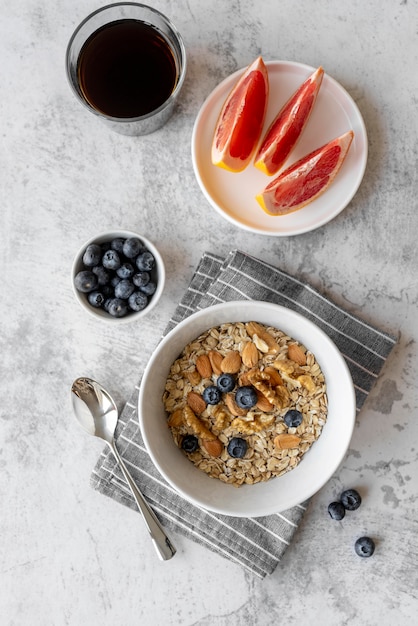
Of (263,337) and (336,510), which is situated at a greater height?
(263,337)

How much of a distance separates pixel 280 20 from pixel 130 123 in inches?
16.8

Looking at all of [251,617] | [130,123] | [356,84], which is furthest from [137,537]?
[356,84]

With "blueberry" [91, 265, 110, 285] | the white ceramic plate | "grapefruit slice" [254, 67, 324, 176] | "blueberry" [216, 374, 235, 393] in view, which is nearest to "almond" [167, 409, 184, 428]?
"blueberry" [216, 374, 235, 393]

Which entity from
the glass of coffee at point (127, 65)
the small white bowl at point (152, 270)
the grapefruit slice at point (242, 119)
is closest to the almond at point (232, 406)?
the small white bowl at point (152, 270)

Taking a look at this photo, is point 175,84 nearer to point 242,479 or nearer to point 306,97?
point 306,97

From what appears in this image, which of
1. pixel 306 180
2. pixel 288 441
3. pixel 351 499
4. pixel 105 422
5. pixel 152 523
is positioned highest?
pixel 306 180

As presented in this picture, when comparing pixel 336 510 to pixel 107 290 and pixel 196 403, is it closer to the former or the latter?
pixel 196 403

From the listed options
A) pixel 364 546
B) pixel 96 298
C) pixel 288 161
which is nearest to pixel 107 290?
pixel 96 298

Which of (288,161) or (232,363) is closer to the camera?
(232,363)

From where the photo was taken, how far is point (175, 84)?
50.3 inches

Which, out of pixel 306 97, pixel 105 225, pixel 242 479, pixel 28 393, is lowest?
pixel 28 393

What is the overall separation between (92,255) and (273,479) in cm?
58

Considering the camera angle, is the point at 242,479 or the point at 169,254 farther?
the point at 169,254

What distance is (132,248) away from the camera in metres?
1.25
